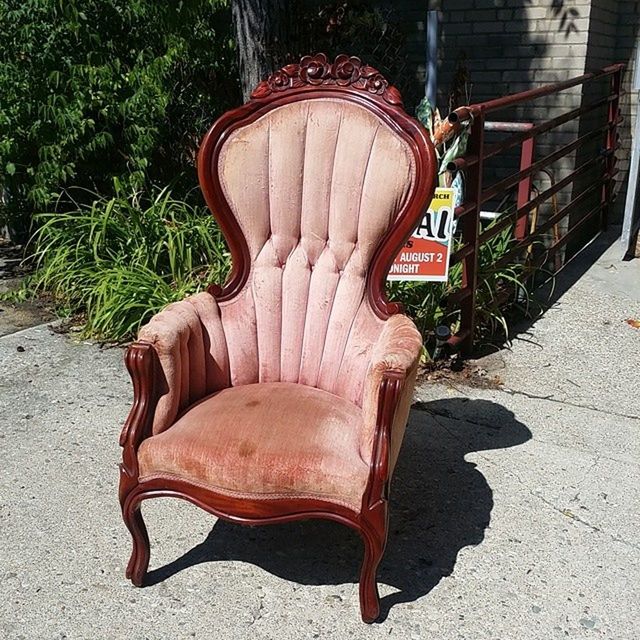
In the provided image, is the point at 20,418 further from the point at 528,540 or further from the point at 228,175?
the point at 528,540

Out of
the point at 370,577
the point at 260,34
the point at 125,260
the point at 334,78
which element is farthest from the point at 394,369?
the point at 125,260

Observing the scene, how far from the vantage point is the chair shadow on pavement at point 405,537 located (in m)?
2.83

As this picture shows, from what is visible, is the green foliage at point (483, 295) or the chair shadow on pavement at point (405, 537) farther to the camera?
the green foliage at point (483, 295)

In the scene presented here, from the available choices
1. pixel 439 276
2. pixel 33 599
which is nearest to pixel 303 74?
pixel 439 276

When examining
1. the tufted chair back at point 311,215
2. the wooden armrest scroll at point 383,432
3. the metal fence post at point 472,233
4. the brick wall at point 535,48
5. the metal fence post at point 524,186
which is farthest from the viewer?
the brick wall at point 535,48

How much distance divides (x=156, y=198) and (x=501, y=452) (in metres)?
3.36

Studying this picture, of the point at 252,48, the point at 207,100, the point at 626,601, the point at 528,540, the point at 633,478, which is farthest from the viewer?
the point at 207,100

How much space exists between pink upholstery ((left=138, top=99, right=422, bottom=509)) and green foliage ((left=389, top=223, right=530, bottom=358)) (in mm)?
1376

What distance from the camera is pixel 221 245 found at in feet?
Result: 17.5

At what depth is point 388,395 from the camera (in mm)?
2473

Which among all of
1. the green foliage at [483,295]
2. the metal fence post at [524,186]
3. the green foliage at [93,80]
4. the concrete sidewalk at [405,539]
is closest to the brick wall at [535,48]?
the metal fence post at [524,186]

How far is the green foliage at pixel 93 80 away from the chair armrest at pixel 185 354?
291cm

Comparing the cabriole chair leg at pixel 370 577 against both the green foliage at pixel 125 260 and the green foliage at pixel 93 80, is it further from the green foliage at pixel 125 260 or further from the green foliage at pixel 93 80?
the green foliage at pixel 93 80

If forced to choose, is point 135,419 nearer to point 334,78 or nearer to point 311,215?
point 311,215
